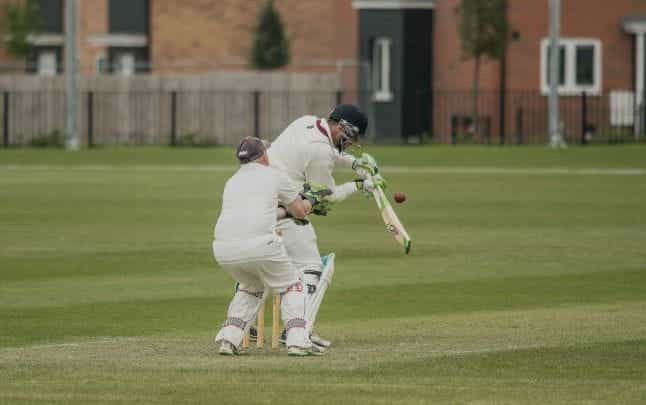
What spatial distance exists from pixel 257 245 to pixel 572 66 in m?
39.8

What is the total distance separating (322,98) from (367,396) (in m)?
39.6

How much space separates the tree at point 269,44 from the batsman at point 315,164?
4217 centimetres

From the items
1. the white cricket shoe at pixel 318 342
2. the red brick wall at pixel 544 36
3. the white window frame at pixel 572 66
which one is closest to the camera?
the white cricket shoe at pixel 318 342

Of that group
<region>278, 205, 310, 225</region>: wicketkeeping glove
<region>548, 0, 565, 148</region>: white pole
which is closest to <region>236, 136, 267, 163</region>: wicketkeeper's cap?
<region>278, 205, 310, 225</region>: wicketkeeping glove

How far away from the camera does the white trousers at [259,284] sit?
11.8 m

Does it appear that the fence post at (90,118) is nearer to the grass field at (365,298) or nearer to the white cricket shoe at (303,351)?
the grass field at (365,298)

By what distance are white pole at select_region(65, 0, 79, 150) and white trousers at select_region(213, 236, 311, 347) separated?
106 feet

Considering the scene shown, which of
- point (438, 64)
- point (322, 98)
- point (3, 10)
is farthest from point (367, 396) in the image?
point (3, 10)

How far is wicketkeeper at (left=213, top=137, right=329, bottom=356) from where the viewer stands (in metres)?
11.8

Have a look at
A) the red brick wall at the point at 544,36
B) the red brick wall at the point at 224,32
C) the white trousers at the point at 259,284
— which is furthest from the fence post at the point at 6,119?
the white trousers at the point at 259,284

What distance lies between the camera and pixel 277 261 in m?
11.9

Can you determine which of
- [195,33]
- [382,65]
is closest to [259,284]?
[382,65]

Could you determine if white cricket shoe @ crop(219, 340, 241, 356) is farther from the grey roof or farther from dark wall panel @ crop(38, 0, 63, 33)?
dark wall panel @ crop(38, 0, 63, 33)

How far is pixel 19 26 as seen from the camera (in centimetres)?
6041
